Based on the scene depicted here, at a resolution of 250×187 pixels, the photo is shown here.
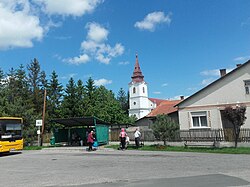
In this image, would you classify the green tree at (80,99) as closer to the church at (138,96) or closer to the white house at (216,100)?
the white house at (216,100)

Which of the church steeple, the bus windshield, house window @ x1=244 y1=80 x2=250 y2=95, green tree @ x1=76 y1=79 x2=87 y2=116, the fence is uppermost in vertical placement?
the church steeple

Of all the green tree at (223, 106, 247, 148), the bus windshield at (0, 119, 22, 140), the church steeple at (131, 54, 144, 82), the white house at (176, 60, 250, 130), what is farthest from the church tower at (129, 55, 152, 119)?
the green tree at (223, 106, 247, 148)

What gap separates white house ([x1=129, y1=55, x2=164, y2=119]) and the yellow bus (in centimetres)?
7457

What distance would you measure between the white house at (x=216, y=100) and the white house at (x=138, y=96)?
225 ft

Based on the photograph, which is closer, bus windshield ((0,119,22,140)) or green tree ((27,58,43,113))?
bus windshield ((0,119,22,140))

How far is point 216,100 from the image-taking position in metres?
25.9

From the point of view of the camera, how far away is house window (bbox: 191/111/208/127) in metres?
26.3

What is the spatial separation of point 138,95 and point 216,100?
70.3m

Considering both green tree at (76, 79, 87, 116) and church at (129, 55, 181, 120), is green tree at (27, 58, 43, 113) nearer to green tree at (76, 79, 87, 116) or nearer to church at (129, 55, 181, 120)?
green tree at (76, 79, 87, 116)

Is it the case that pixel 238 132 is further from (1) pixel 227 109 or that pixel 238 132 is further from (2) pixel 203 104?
(2) pixel 203 104

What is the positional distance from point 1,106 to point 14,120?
40.3 feet

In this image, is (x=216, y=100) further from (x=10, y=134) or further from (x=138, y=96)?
(x=138, y=96)

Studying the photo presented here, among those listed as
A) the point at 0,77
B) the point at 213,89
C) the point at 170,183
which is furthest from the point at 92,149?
the point at 0,77

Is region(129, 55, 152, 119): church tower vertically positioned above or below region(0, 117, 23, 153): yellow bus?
above
